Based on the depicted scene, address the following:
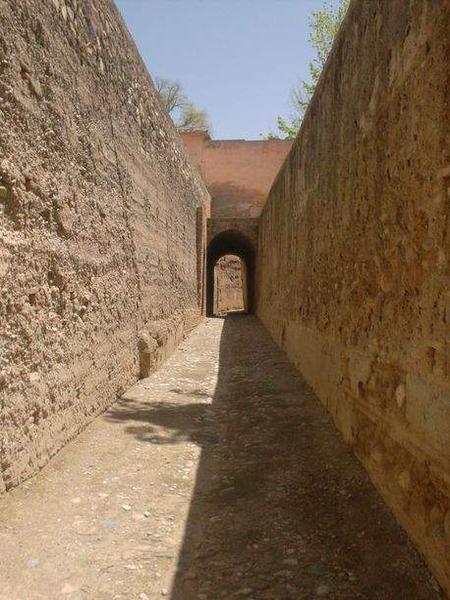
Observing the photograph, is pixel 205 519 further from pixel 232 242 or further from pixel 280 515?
pixel 232 242

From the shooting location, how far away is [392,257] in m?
2.50

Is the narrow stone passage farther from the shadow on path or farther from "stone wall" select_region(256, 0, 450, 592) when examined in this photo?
"stone wall" select_region(256, 0, 450, 592)

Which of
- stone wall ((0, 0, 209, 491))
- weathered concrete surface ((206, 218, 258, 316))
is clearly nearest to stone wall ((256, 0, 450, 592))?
stone wall ((0, 0, 209, 491))

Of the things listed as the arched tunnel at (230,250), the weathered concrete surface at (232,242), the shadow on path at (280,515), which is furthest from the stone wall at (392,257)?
the arched tunnel at (230,250)

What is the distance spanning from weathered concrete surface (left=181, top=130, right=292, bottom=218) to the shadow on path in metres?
16.6

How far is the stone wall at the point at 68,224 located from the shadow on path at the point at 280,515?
755mm

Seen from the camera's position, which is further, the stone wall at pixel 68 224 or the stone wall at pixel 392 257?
the stone wall at pixel 68 224

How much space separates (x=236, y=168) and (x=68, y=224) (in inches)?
703

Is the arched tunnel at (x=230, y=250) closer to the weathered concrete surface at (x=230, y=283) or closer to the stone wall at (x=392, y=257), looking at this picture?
the weathered concrete surface at (x=230, y=283)

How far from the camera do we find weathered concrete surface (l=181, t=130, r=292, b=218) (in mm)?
20375

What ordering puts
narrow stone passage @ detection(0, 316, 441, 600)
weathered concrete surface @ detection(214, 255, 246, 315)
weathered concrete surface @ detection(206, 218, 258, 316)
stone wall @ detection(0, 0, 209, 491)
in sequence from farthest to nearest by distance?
weathered concrete surface @ detection(214, 255, 246, 315) < weathered concrete surface @ detection(206, 218, 258, 316) < stone wall @ detection(0, 0, 209, 491) < narrow stone passage @ detection(0, 316, 441, 600)

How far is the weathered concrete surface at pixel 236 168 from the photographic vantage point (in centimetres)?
2038

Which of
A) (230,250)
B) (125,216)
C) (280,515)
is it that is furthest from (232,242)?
(280,515)

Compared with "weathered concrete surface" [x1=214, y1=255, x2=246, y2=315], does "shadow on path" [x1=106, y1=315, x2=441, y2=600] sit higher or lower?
lower
